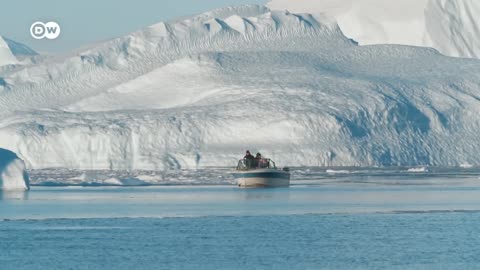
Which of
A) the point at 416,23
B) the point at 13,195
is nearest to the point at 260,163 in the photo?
Result: the point at 13,195

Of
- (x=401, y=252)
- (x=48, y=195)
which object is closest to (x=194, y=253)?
(x=401, y=252)

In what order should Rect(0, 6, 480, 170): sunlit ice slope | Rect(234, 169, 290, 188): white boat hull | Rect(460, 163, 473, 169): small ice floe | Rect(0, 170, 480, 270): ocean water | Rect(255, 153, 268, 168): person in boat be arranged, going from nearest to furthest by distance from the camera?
Rect(0, 170, 480, 270): ocean water → Rect(234, 169, 290, 188): white boat hull → Rect(255, 153, 268, 168): person in boat → Rect(0, 6, 480, 170): sunlit ice slope → Rect(460, 163, 473, 169): small ice floe

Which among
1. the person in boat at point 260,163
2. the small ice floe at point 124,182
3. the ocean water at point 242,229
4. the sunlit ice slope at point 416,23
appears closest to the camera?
the ocean water at point 242,229

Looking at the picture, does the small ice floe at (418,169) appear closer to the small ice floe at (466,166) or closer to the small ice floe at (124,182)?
the small ice floe at (466,166)

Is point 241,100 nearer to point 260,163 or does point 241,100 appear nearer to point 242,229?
point 260,163

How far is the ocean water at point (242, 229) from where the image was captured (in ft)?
111

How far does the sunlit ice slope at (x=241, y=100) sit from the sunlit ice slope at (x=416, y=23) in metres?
4.97

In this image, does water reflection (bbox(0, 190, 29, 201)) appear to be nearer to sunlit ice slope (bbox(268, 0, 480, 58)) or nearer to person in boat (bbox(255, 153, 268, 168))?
person in boat (bbox(255, 153, 268, 168))

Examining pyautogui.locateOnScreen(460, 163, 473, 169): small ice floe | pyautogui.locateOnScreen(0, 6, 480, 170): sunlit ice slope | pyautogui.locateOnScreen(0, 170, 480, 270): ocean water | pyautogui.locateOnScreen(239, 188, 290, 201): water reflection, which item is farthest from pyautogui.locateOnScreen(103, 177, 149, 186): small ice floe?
pyautogui.locateOnScreen(460, 163, 473, 169): small ice floe

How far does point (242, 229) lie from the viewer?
41281 millimetres

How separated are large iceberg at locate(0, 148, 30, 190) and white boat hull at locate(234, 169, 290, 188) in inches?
494

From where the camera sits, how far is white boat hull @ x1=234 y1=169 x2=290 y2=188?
223ft

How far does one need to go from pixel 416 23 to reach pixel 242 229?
261 ft

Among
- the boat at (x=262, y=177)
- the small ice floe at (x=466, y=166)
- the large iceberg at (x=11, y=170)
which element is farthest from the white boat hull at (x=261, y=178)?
the small ice floe at (x=466, y=166)
